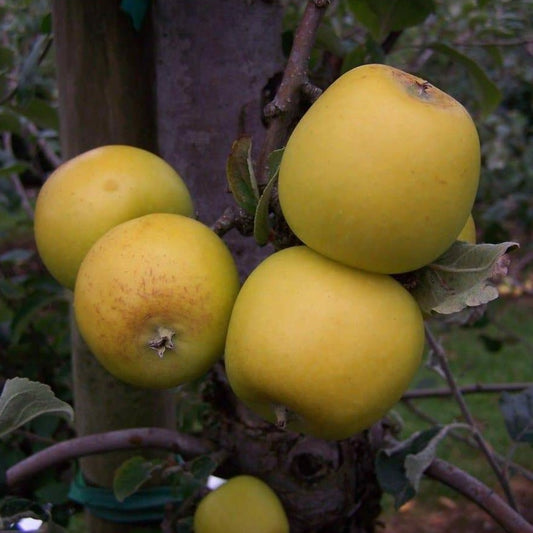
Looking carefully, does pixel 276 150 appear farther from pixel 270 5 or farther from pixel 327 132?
pixel 270 5

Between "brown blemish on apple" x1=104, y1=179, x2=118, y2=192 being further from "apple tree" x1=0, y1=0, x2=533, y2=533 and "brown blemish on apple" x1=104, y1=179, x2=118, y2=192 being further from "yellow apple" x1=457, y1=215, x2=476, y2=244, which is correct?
"yellow apple" x1=457, y1=215, x2=476, y2=244

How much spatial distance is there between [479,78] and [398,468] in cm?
66

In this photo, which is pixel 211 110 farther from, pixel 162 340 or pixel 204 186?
pixel 162 340

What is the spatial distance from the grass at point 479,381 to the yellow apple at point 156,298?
120cm

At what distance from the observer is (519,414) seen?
40.2 inches

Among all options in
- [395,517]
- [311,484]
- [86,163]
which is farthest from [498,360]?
[86,163]

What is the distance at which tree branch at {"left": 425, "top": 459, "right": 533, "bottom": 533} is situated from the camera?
0.81 meters

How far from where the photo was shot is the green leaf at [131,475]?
88 cm

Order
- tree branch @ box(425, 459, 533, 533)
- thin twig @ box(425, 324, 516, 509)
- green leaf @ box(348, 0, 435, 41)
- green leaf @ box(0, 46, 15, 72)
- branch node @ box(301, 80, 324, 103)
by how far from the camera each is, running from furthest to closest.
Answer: green leaf @ box(0, 46, 15, 72), green leaf @ box(348, 0, 435, 41), thin twig @ box(425, 324, 516, 509), tree branch @ box(425, 459, 533, 533), branch node @ box(301, 80, 324, 103)

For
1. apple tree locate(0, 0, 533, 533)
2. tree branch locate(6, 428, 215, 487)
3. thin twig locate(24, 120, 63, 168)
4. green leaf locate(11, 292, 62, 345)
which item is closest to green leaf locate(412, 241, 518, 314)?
apple tree locate(0, 0, 533, 533)

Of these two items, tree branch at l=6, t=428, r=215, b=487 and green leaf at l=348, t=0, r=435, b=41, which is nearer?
Answer: tree branch at l=6, t=428, r=215, b=487

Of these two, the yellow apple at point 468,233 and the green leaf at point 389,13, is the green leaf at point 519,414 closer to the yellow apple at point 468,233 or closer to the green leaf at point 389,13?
the yellow apple at point 468,233

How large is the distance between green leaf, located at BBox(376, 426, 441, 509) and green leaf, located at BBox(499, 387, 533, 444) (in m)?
0.14

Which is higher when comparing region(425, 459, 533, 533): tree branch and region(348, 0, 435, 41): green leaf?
region(348, 0, 435, 41): green leaf
